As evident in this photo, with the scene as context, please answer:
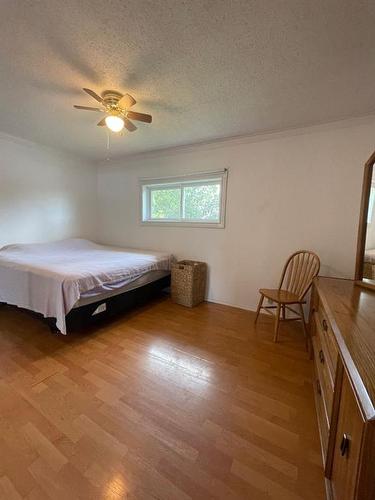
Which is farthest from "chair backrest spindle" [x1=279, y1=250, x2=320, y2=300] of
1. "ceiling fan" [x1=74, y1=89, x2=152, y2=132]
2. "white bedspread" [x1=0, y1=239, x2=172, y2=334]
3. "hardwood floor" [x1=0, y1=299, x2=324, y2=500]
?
"ceiling fan" [x1=74, y1=89, x2=152, y2=132]

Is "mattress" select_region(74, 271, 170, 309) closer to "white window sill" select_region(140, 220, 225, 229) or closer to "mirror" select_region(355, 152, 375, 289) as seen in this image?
"white window sill" select_region(140, 220, 225, 229)

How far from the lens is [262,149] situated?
2.65 meters

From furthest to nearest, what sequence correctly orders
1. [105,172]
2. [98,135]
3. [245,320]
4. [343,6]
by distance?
[105,172], [98,135], [245,320], [343,6]

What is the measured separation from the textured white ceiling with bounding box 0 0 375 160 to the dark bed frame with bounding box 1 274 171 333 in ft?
6.45

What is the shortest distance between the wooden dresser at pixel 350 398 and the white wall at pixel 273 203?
1.26m

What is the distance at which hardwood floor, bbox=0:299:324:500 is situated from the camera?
3.14ft

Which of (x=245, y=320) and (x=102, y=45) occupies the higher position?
(x=102, y=45)

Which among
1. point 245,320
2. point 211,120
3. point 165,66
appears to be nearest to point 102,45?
point 165,66

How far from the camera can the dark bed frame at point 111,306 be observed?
6.59 feet

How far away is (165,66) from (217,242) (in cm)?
203

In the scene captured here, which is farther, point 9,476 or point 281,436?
point 281,436

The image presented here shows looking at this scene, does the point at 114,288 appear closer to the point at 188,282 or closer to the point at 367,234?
the point at 188,282

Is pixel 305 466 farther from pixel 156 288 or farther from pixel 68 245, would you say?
pixel 68 245

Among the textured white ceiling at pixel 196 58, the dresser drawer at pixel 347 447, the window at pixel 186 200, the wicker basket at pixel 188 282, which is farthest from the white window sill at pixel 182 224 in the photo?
the dresser drawer at pixel 347 447
